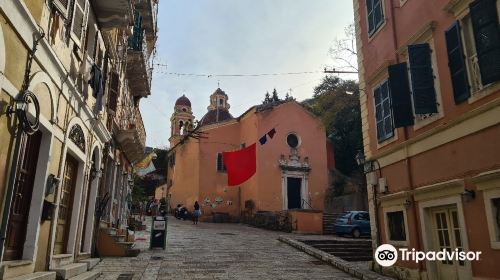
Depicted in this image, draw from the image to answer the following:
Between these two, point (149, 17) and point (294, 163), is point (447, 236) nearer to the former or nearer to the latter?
point (149, 17)

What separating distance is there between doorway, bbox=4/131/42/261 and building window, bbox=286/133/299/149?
25750mm

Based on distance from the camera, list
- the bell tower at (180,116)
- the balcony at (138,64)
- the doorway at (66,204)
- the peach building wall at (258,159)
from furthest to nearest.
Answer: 1. the bell tower at (180,116)
2. the peach building wall at (258,159)
3. the balcony at (138,64)
4. the doorway at (66,204)

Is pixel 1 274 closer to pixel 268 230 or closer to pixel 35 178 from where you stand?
pixel 35 178

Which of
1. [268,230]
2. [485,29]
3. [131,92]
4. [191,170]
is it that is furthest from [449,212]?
[191,170]

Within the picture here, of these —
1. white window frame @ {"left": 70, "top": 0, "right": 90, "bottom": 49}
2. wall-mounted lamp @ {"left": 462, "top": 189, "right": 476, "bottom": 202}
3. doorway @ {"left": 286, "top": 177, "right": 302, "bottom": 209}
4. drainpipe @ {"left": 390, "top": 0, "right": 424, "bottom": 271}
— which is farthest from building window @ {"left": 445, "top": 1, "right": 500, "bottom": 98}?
doorway @ {"left": 286, "top": 177, "right": 302, "bottom": 209}

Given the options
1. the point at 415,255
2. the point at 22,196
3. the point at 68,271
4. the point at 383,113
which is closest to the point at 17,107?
the point at 22,196

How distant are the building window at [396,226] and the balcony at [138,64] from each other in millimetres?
11200

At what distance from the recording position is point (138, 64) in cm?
1659

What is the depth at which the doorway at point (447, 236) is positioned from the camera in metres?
8.19

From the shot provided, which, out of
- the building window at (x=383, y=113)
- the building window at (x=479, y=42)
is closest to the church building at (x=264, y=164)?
the building window at (x=383, y=113)

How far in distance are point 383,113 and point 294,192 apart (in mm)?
20567

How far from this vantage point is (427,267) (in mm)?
8891

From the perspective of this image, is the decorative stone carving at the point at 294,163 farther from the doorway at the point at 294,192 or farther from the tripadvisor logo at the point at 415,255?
the tripadvisor logo at the point at 415,255

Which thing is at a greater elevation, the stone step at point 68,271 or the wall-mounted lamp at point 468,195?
the wall-mounted lamp at point 468,195
